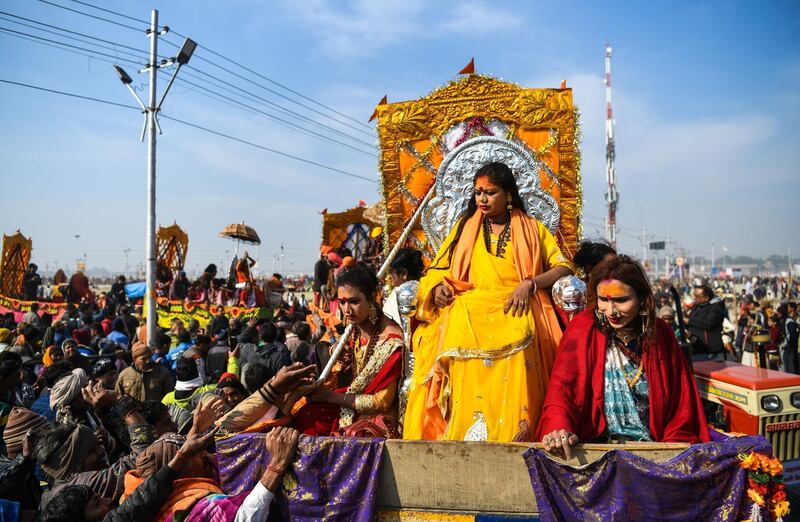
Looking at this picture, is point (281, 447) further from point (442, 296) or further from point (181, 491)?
point (442, 296)

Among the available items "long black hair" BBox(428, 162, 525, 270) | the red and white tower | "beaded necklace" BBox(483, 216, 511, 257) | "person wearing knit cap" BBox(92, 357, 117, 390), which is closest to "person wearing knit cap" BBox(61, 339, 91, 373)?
"person wearing knit cap" BBox(92, 357, 117, 390)

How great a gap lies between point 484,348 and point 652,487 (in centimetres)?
115

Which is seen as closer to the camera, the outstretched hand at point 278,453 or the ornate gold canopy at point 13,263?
the outstretched hand at point 278,453

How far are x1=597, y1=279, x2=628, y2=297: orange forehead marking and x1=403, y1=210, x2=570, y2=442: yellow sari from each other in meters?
0.52

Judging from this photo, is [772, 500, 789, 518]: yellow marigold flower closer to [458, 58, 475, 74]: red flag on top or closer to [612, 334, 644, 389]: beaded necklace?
[612, 334, 644, 389]: beaded necklace

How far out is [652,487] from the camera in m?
2.41

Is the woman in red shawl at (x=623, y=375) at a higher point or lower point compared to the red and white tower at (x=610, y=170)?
lower

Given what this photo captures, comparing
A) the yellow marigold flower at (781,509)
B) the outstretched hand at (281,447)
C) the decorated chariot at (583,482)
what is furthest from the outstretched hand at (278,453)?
the yellow marigold flower at (781,509)

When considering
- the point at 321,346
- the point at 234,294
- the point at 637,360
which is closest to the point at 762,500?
the point at 637,360

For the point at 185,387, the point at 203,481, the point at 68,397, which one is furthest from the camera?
the point at 185,387

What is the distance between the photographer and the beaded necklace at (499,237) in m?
3.95

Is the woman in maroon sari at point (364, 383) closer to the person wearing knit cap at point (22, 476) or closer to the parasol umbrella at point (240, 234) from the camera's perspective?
the person wearing knit cap at point (22, 476)

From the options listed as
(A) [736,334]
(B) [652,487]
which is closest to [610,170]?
(A) [736,334]

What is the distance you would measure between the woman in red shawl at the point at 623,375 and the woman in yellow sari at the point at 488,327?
0.85 ft
